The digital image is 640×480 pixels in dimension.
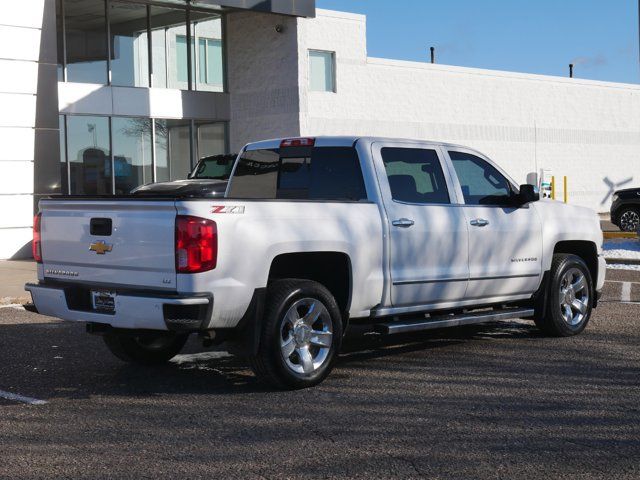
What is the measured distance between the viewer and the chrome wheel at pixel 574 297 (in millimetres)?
9758

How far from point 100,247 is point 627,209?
2067 cm

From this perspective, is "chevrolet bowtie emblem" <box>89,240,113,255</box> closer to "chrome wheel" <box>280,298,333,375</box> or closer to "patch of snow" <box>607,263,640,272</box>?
"chrome wheel" <box>280,298,333,375</box>

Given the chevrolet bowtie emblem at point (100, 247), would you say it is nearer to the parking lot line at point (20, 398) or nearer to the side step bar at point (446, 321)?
the parking lot line at point (20, 398)

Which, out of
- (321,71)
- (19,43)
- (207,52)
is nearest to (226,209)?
(19,43)

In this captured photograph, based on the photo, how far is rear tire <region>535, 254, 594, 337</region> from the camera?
31.3ft

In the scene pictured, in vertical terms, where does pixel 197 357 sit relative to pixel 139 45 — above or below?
below

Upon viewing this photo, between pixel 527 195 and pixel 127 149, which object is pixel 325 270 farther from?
pixel 127 149

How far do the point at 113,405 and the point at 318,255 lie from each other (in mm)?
1912

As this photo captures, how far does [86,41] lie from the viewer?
2602 cm

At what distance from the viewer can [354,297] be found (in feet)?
25.7

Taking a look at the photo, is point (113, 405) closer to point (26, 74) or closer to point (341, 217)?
point (341, 217)

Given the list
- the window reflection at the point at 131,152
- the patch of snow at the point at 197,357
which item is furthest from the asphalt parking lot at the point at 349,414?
the window reflection at the point at 131,152

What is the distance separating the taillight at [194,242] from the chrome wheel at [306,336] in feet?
2.69

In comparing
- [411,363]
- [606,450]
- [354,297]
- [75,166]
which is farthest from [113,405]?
[75,166]
